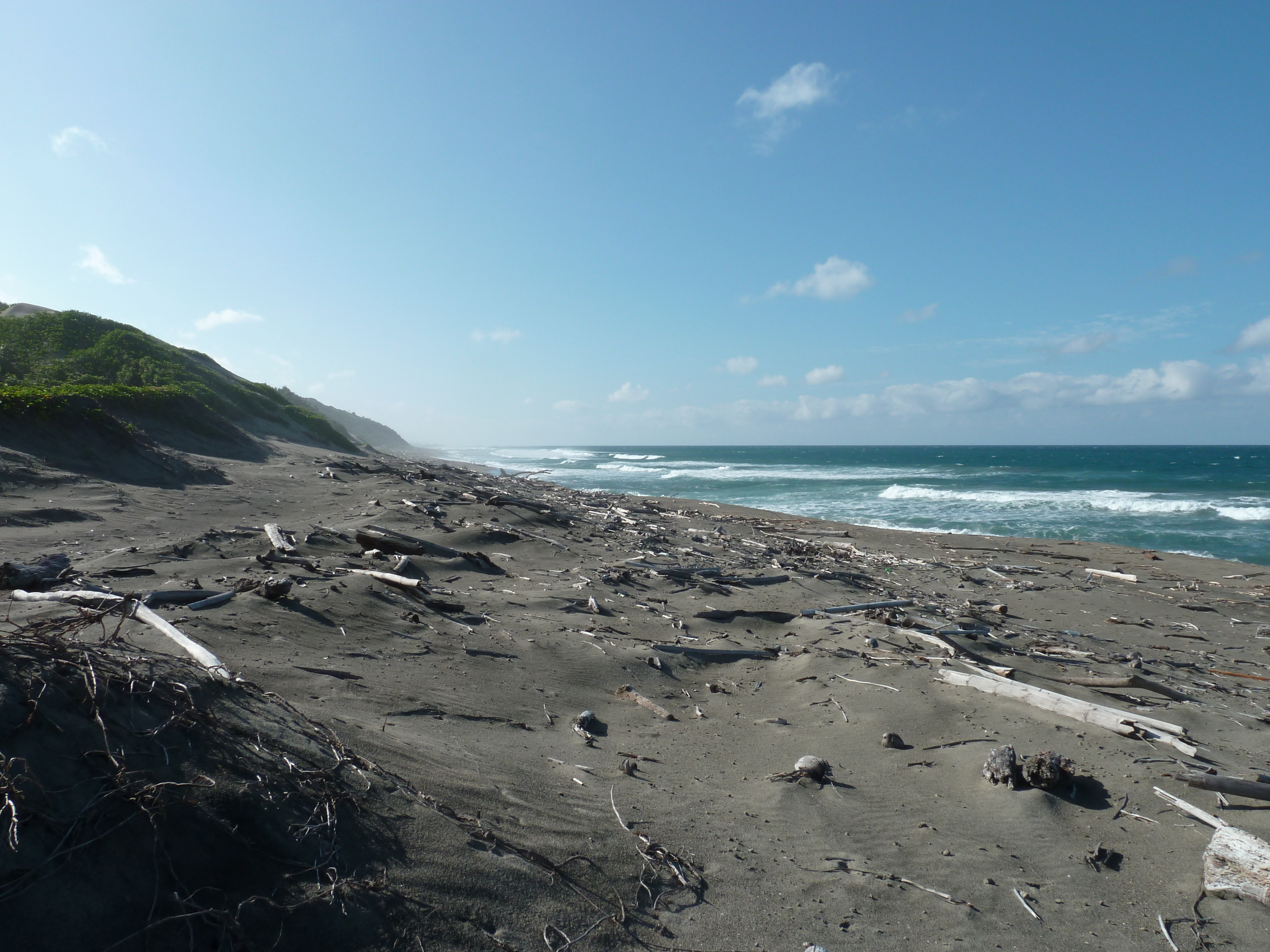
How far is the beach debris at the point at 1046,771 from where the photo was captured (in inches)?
157

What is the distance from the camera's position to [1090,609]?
1008 cm

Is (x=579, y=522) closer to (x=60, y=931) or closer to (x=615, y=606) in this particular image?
(x=615, y=606)

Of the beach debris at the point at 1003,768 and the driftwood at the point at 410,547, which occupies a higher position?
the driftwood at the point at 410,547

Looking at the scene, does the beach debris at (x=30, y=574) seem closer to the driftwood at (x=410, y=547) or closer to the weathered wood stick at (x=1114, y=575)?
the driftwood at (x=410, y=547)

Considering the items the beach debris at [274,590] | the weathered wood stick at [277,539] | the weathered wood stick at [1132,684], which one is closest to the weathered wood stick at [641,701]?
the beach debris at [274,590]

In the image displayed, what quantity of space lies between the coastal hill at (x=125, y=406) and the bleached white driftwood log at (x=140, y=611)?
7.57 meters

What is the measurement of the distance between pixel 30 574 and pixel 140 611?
1166 mm

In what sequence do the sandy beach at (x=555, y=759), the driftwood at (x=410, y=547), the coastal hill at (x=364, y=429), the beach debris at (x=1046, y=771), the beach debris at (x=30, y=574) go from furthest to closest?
the coastal hill at (x=364, y=429) < the driftwood at (x=410, y=547) < the beach debris at (x=30, y=574) < the beach debris at (x=1046, y=771) < the sandy beach at (x=555, y=759)

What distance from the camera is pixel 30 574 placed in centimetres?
446

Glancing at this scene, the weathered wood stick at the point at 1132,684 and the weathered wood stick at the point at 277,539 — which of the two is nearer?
the weathered wood stick at the point at 1132,684

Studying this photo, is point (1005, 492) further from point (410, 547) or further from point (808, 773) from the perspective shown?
point (808, 773)

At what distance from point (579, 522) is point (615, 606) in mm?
4939

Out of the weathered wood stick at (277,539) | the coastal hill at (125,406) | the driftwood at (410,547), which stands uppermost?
the coastal hill at (125,406)

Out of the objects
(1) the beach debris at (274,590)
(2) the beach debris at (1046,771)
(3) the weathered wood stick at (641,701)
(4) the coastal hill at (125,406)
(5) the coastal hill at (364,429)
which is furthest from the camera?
(5) the coastal hill at (364,429)
